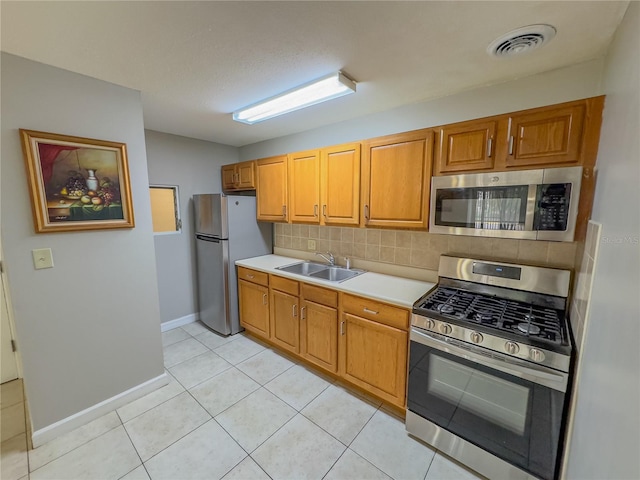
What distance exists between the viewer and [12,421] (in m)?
1.83

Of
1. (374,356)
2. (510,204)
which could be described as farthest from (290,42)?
(374,356)

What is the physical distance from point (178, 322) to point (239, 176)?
1.97 metres

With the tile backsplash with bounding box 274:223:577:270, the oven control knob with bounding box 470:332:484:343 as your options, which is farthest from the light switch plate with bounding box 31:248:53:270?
the oven control knob with bounding box 470:332:484:343

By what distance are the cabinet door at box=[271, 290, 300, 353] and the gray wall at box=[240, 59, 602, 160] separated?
5.40ft

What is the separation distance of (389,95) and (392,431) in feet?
7.99

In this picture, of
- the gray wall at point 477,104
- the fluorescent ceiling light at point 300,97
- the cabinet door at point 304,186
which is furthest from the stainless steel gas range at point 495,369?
the fluorescent ceiling light at point 300,97

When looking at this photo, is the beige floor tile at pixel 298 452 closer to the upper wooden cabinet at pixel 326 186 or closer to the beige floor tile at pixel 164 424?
the beige floor tile at pixel 164 424

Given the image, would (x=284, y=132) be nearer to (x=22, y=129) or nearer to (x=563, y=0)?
(x=22, y=129)

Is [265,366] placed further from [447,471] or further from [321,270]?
[447,471]

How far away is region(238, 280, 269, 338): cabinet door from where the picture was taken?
106 inches

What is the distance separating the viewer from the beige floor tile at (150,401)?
6.28 feet

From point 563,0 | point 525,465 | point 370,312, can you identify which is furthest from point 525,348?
point 563,0

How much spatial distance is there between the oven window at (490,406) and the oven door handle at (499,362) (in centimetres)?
3

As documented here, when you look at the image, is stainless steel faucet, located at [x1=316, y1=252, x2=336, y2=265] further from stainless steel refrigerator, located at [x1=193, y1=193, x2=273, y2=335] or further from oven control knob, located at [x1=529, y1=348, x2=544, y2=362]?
oven control knob, located at [x1=529, y1=348, x2=544, y2=362]
